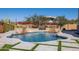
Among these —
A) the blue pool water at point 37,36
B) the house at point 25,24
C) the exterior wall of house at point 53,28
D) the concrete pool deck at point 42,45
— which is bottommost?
the concrete pool deck at point 42,45

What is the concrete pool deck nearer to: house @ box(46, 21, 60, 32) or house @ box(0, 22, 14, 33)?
house @ box(0, 22, 14, 33)

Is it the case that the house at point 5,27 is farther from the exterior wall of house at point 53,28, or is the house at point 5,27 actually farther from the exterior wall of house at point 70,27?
the exterior wall of house at point 70,27

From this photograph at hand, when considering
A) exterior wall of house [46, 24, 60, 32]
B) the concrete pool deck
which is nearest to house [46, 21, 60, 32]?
exterior wall of house [46, 24, 60, 32]

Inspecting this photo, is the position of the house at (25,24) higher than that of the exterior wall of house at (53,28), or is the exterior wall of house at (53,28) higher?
the house at (25,24)

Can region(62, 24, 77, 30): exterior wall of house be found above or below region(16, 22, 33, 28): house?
below

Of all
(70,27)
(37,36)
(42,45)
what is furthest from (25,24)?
(70,27)

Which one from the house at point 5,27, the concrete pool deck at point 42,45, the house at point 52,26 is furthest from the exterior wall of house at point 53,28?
the house at point 5,27

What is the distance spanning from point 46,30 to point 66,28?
0.92 feet

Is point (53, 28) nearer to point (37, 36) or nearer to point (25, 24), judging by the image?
point (37, 36)

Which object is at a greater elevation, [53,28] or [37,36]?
[53,28]

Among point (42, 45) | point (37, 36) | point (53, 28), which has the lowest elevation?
point (42, 45)
